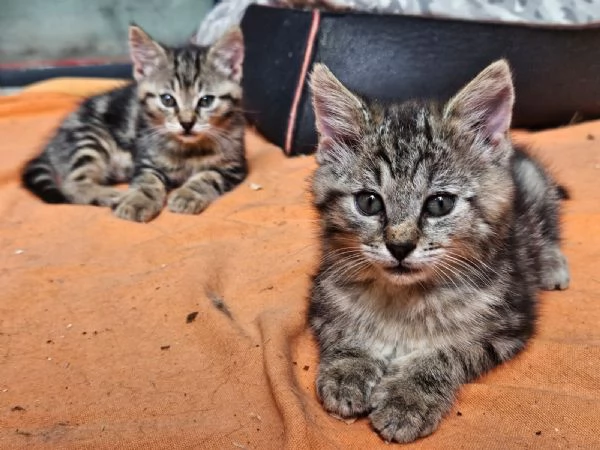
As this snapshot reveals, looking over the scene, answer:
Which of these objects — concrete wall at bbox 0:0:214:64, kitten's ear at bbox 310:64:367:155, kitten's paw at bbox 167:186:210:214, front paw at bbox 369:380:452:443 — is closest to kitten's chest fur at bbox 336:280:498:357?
front paw at bbox 369:380:452:443

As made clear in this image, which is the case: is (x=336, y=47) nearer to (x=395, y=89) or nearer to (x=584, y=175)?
(x=395, y=89)

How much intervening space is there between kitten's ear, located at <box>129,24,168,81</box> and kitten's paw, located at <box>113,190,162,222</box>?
621mm

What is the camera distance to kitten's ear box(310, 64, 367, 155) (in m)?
1.34

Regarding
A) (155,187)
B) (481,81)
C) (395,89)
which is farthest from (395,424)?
(395,89)

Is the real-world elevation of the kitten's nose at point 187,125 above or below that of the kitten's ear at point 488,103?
below

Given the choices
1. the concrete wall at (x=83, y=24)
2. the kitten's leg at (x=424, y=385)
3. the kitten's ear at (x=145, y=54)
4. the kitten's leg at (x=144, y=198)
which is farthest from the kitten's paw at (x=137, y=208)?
the concrete wall at (x=83, y=24)

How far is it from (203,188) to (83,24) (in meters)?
2.30

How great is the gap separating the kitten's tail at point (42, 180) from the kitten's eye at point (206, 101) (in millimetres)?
679

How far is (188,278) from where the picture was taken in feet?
5.96

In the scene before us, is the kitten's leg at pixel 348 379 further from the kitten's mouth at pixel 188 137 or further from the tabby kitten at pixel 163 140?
the kitten's mouth at pixel 188 137

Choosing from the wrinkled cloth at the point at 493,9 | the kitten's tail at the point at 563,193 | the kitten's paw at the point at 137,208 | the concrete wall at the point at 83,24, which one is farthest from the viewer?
the concrete wall at the point at 83,24

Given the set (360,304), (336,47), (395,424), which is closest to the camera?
(395,424)

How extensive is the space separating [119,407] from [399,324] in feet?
2.07

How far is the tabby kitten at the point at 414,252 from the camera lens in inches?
48.7
